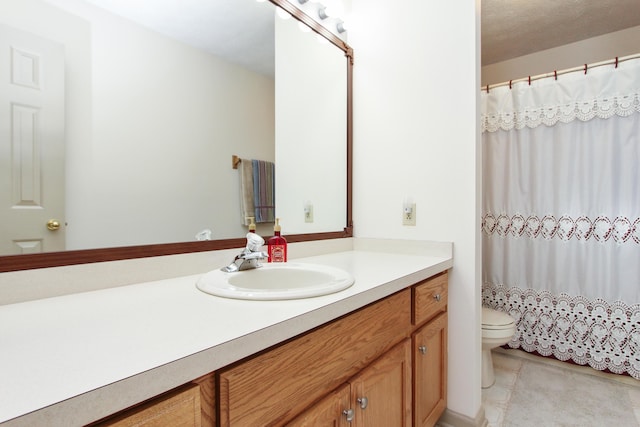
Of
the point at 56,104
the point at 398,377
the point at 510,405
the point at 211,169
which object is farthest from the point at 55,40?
the point at 510,405

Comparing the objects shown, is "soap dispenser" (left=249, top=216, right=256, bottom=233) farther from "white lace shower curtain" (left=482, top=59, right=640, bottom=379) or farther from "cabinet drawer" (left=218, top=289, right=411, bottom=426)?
"white lace shower curtain" (left=482, top=59, right=640, bottom=379)

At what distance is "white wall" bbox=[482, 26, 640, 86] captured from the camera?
2371 mm

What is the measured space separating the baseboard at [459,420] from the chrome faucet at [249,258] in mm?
1198

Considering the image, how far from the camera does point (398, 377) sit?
1102 mm

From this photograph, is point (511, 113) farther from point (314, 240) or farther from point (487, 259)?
point (314, 240)

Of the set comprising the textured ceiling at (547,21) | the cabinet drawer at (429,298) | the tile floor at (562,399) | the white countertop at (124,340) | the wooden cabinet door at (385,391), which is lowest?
the tile floor at (562,399)

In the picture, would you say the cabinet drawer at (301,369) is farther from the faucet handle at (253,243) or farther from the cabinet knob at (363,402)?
the faucet handle at (253,243)

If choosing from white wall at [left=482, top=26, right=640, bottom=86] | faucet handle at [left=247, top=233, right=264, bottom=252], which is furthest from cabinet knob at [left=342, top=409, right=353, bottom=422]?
white wall at [left=482, top=26, right=640, bottom=86]

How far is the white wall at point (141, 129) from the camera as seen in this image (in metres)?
0.88

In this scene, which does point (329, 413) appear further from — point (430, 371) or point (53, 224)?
point (53, 224)

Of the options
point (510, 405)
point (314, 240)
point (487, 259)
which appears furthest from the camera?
point (487, 259)

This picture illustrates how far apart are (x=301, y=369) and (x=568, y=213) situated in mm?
2265

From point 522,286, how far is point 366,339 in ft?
6.29

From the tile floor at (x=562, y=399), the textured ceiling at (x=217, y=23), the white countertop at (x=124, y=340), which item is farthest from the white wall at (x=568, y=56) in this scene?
the white countertop at (x=124, y=340)
